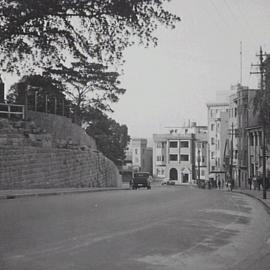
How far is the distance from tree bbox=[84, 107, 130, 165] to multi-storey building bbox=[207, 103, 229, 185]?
25779mm

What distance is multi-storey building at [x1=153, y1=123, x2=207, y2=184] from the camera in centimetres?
14262

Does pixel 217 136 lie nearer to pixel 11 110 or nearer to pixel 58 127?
pixel 58 127

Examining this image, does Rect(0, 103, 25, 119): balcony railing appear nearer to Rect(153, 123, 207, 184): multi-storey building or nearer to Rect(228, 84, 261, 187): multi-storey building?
Rect(228, 84, 261, 187): multi-storey building

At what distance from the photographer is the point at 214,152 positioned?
409 feet

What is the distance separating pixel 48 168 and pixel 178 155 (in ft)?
355

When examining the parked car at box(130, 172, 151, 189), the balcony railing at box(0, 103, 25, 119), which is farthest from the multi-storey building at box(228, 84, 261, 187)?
the balcony railing at box(0, 103, 25, 119)

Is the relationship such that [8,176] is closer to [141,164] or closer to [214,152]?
[214,152]

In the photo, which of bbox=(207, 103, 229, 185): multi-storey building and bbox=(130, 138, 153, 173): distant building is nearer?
bbox=(207, 103, 229, 185): multi-storey building

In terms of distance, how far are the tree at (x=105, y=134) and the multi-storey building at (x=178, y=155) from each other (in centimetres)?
5095

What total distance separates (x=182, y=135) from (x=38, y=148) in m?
110

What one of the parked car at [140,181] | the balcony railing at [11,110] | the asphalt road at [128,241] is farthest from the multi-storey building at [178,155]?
the asphalt road at [128,241]

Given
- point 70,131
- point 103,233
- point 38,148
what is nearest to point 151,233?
point 103,233

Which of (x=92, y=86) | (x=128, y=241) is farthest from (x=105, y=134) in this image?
(x=128, y=241)

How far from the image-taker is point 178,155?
144500 millimetres
